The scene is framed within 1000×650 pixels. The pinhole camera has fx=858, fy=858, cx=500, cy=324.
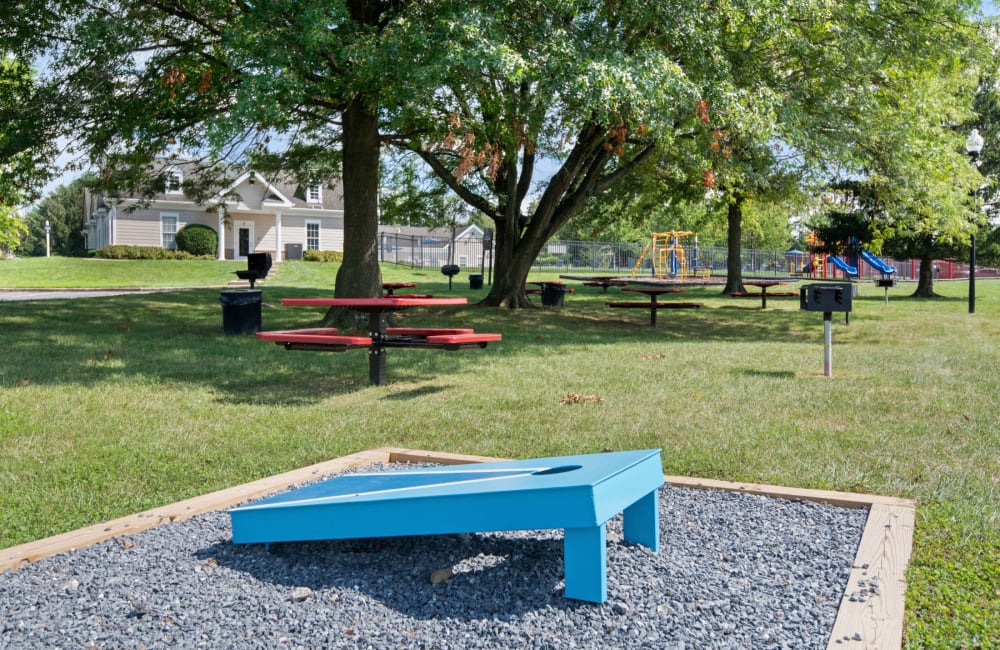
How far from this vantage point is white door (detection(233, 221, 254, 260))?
145 ft

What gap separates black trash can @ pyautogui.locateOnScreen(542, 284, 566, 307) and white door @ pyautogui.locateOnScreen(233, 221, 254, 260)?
26022 mm

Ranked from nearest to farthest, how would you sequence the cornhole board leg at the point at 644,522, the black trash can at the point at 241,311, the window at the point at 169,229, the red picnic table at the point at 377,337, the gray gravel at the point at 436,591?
the gray gravel at the point at 436,591
the cornhole board leg at the point at 644,522
the red picnic table at the point at 377,337
the black trash can at the point at 241,311
the window at the point at 169,229

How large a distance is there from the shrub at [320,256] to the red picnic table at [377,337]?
1273 inches

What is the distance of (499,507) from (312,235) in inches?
1755

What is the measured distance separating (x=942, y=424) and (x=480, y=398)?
3.79m

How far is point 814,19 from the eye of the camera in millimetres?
13367

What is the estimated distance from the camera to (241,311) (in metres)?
13.4

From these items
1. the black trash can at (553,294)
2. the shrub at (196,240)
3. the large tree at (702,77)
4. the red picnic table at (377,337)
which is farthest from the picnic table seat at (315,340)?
the shrub at (196,240)

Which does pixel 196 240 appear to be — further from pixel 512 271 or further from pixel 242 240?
pixel 512 271

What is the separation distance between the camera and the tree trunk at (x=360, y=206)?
1426 centimetres

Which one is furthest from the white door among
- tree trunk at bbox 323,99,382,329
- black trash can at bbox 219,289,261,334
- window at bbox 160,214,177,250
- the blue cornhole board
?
the blue cornhole board

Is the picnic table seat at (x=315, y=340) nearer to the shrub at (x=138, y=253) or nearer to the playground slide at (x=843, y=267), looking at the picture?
the playground slide at (x=843, y=267)

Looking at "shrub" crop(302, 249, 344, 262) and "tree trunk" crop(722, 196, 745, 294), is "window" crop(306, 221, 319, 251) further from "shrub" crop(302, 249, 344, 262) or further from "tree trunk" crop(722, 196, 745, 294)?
"tree trunk" crop(722, 196, 745, 294)

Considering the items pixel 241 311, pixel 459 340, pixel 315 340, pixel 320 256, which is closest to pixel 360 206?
pixel 241 311
